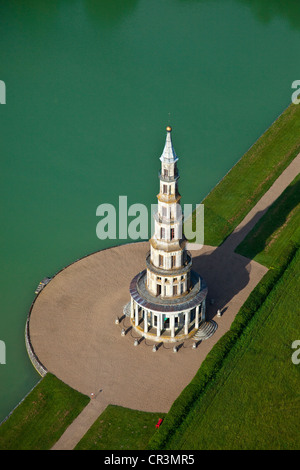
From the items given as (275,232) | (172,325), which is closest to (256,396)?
(172,325)

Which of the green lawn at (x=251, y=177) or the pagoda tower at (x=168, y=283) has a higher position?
the green lawn at (x=251, y=177)

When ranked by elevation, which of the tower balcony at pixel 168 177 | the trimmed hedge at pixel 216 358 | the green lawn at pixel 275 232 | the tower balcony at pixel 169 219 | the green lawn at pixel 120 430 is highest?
the tower balcony at pixel 168 177

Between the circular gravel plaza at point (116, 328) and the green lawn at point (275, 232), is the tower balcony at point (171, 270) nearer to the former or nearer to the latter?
the circular gravel plaza at point (116, 328)

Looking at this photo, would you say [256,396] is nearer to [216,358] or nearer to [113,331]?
[216,358]

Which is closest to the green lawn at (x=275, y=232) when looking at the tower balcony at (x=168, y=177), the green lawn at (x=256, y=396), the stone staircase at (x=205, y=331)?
the green lawn at (x=256, y=396)

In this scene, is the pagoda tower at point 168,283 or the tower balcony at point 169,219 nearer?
the pagoda tower at point 168,283

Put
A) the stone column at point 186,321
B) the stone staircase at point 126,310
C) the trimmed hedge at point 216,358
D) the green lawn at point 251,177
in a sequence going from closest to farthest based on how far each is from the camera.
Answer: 1. the trimmed hedge at point 216,358
2. the stone column at point 186,321
3. the stone staircase at point 126,310
4. the green lawn at point 251,177

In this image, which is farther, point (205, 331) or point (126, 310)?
point (126, 310)

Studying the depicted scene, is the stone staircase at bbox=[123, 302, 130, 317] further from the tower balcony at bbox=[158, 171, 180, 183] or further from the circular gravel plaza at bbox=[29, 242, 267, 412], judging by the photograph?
the tower balcony at bbox=[158, 171, 180, 183]
